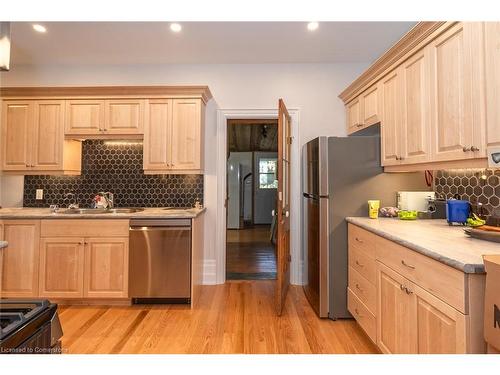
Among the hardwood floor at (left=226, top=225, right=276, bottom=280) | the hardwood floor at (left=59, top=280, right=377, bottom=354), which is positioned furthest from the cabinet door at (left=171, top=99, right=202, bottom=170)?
the hardwood floor at (left=226, top=225, right=276, bottom=280)

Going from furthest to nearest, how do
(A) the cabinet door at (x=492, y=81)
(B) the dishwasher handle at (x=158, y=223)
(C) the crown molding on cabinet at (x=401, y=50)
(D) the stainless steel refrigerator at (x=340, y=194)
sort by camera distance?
(B) the dishwasher handle at (x=158, y=223) → (D) the stainless steel refrigerator at (x=340, y=194) → (C) the crown molding on cabinet at (x=401, y=50) → (A) the cabinet door at (x=492, y=81)

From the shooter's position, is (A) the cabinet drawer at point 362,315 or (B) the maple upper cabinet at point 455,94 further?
(A) the cabinet drawer at point 362,315

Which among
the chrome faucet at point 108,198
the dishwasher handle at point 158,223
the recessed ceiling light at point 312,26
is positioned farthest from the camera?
the chrome faucet at point 108,198

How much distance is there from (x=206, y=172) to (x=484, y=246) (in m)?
2.73

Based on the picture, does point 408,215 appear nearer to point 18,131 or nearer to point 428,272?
point 428,272

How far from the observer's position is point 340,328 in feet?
7.54

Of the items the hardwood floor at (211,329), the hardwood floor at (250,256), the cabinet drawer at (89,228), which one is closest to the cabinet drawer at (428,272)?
the hardwood floor at (211,329)

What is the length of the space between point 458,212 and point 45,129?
4.02 meters

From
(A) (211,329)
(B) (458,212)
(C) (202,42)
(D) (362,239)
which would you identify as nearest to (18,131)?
(C) (202,42)

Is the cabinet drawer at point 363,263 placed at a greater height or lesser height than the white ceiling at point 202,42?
lesser

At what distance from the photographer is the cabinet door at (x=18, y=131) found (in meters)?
3.06

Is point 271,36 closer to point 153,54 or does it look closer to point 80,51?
point 153,54

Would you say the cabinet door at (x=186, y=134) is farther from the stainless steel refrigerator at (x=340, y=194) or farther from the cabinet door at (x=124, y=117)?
the stainless steel refrigerator at (x=340, y=194)

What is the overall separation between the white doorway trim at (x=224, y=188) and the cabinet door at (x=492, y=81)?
6.92 ft
